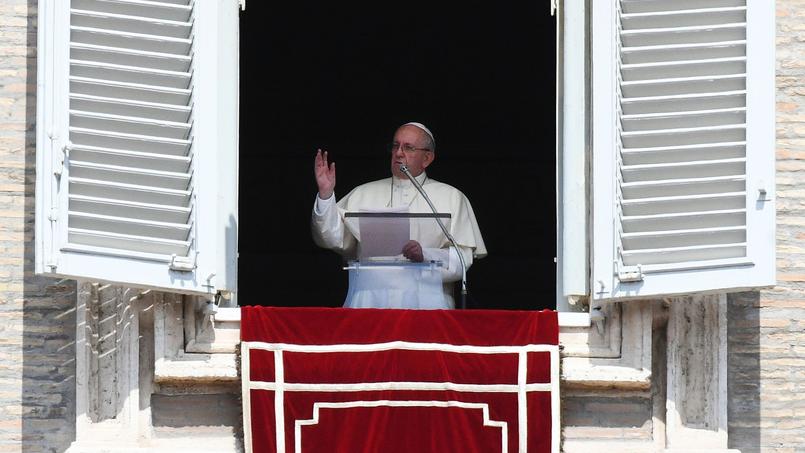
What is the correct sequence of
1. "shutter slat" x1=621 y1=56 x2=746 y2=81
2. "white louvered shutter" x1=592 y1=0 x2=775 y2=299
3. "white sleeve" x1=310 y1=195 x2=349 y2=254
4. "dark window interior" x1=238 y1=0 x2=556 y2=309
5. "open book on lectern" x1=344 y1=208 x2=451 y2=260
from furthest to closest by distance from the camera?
"dark window interior" x1=238 y1=0 x2=556 y2=309
"white sleeve" x1=310 y1=195 x2=349 y2=254
"open book on lectern" x1=344 y1=208 x2=451 y2=260
"shutter slat" x1=621 y1=56 x2=746 y2=81
"white louvered shutter" x1=592 y1=0 x2=775 y2=299

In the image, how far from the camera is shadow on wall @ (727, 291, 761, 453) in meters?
10.1

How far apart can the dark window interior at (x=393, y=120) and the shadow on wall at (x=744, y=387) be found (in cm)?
312

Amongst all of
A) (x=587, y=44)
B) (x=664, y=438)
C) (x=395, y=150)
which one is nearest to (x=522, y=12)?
(x=395, y=150)

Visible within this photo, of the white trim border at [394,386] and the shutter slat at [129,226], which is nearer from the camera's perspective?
the shutter slat at [129,226]

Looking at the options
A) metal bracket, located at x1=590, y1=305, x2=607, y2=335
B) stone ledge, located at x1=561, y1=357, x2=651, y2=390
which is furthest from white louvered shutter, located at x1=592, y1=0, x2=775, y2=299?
stone ledge, located at x1=561, y1=357, x2=651, y2=390

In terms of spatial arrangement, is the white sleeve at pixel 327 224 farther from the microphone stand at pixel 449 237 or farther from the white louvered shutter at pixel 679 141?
the white louvered shutter at pixel 679 141

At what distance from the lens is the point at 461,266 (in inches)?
420

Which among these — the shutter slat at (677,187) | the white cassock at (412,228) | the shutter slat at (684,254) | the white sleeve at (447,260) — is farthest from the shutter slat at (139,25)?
the shutter slat at (684,254)

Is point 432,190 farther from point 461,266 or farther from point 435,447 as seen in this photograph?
point 435,447

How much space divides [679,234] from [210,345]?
1894 millimetres

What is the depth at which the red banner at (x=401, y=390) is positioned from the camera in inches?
380

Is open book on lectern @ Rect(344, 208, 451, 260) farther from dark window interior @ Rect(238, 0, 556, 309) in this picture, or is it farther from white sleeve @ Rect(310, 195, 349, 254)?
dark window interior @ Rect(238, 0, 556, 309)

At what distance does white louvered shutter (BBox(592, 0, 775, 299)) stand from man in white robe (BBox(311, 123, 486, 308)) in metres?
1.07

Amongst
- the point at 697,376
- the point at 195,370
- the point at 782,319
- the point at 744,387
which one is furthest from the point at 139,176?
the point at 782,319
